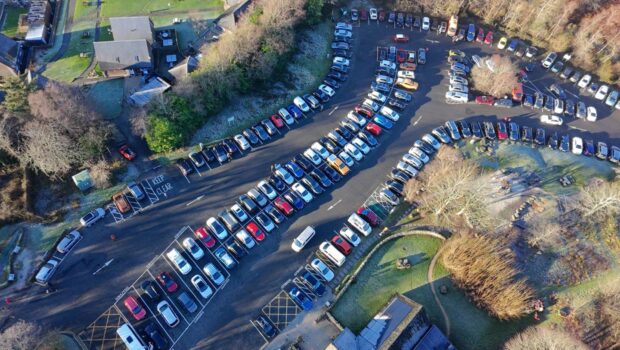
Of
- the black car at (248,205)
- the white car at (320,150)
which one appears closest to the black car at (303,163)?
the white car at (320,150)

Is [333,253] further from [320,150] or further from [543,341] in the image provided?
[543,341]

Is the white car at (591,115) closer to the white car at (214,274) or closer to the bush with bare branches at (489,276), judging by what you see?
the bush with bare branches at (489,276)

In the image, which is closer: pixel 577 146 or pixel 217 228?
pixel 217 228

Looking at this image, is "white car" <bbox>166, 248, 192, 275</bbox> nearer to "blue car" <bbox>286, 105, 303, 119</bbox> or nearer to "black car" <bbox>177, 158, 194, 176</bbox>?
"black car" <bbox>177, 158, 194, 176</bbox>

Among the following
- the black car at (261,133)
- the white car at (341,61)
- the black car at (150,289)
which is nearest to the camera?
the black car at (150,289)

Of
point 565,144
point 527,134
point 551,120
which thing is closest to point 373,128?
point 527,134

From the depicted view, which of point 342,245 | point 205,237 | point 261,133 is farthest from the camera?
point 261,133

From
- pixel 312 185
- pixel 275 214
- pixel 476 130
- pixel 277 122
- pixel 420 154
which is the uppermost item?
pixel 476 130

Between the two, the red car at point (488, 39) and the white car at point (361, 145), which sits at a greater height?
the red car at point (488, 39)
